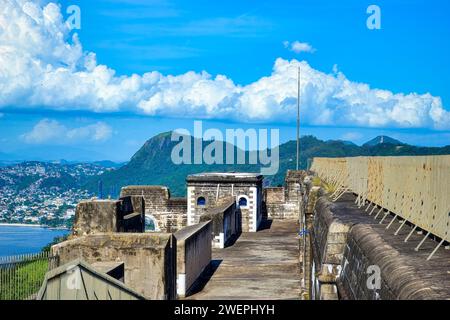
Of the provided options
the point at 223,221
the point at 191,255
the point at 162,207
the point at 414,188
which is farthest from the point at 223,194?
the point at 414,188

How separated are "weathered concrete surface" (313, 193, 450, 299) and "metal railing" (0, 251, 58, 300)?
3924 millimetres

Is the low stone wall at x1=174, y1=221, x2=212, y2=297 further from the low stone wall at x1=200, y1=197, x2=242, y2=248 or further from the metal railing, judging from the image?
the metal railing

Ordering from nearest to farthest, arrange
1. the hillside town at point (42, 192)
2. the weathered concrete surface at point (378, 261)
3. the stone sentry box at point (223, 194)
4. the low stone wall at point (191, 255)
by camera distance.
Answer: the weathered concrete surface at point (378, 261) → the low stone wall at point (191, 255) → the stone sentry box at point (223, 194) → the hillside town at point (42, 192)

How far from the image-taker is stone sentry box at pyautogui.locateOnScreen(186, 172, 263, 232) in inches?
1266

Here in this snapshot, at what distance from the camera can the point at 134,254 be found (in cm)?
1390

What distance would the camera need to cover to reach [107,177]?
114 metres

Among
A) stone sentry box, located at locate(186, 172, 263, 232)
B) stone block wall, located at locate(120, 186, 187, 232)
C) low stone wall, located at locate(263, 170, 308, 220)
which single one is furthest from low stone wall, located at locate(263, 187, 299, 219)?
stone block wall, located at locate(120, 186, 187, 232)

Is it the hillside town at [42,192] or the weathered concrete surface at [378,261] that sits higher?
the weathered concrete surface at [378,261]

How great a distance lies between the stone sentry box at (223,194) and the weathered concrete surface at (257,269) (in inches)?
36.4

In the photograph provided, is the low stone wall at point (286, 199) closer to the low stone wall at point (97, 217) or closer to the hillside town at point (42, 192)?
the low stone wall at point (97, 217)

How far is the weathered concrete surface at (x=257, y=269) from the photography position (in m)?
19.0

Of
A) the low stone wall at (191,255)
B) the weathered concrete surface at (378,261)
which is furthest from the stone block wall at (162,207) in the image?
the weathered concrete surface at (378,261)

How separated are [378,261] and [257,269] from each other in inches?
637
